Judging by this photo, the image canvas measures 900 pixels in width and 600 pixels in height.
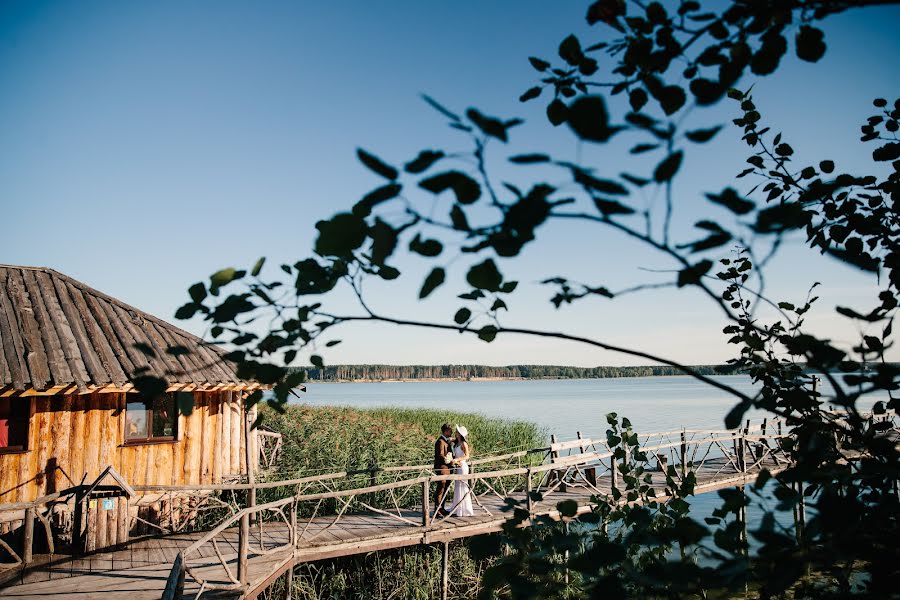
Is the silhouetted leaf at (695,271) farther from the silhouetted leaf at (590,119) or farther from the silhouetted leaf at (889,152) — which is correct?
the silhouetted leaf at (889,152)

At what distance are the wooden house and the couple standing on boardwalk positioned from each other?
3729 millimetres

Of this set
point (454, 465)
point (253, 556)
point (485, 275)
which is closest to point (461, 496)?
point (454, 465)

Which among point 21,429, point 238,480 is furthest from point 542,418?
point 21,429

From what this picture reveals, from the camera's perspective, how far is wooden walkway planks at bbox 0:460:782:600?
25.1 ft

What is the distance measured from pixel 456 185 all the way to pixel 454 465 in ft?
37.3

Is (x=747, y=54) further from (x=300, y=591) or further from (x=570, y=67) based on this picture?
(x=300, y=591)

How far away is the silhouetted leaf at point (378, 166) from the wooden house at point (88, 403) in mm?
9250

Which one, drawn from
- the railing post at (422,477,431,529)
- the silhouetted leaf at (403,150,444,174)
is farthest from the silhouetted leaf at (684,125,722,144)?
the railing post at (422,477,431,529)

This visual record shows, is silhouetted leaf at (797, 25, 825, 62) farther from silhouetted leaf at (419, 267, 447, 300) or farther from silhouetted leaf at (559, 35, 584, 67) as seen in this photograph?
silhouetted leaf at (419, 267, 447, 300)

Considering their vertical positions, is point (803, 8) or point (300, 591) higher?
point (803, 8)

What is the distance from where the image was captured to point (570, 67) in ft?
5.45

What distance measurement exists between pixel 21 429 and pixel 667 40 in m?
12.5

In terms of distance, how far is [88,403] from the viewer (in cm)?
1136

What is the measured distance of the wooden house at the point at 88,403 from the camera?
34.0ft
